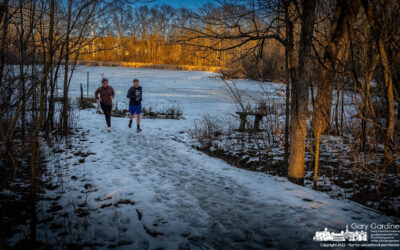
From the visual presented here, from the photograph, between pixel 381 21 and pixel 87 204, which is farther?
pixel 381 21

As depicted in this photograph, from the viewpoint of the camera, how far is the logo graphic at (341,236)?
9.91 feet

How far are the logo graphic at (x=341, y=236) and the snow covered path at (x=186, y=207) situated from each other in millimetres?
110

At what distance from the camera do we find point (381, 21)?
4.83 meters

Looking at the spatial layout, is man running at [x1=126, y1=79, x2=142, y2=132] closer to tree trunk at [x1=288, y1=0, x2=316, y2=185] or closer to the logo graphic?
tree trunk at [x1=288, y1=0, x2=316, y2=185]

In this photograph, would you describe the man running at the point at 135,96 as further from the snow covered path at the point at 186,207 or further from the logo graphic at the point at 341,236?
the logo graphic at the point at 341,236

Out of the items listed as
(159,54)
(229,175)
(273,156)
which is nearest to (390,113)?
(273,156)

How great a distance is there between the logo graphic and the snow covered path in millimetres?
110

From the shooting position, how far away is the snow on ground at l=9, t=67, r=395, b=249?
3035mm

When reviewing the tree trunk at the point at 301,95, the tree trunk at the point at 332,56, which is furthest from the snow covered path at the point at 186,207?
the tree trunk at the point at 332,56

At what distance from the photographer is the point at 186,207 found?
3.92m

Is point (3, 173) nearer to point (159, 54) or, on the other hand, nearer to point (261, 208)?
point (261, 208)

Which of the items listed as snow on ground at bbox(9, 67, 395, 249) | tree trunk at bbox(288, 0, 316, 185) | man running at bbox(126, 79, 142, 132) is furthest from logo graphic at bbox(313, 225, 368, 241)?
man running at bbox(126, 79, 142, 132)

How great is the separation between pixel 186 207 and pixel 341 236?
216 centimetres

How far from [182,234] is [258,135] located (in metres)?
7.81
